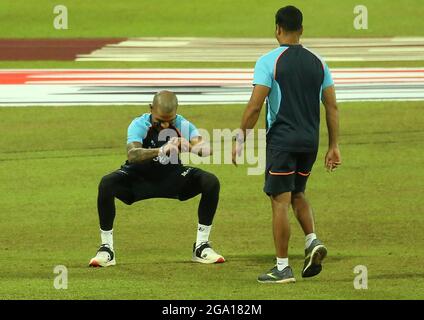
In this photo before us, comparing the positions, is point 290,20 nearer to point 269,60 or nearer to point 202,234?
point 269,60

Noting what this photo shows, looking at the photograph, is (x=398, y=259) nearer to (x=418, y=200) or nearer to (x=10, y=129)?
(x=418, y=200)

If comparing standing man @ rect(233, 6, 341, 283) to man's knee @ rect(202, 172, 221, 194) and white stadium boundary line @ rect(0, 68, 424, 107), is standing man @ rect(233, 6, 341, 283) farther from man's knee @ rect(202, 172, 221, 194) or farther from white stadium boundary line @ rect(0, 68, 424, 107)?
white stadium boundary line @ rect(0, 68, 424, 107)

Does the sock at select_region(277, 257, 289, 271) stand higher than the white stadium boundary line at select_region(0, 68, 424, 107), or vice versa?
the white stadium boundary line at select_region(0, 68, 424, 107)

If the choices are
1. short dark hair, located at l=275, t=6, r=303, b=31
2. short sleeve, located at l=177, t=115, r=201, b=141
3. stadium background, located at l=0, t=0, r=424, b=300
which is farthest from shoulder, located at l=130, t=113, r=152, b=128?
short dark hair, located at l=275, t=6, r=303, b=31

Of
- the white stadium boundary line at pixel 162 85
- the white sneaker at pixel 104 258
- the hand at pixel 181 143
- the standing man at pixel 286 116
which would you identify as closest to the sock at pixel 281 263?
the standing man at pixel 286 116

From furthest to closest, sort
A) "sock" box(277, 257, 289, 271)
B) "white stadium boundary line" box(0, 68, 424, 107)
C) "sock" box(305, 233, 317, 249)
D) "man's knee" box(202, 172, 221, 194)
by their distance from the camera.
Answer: "white stadium boundary line" box(0, 68, 424, 107), "man's knee" box(202, 172, 221, 194), "sock" box(305, 233, 317, 249), "sock" box(277, 257, 289, 271)

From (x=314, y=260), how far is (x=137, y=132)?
2055 mm

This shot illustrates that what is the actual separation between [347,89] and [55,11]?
15118 mm

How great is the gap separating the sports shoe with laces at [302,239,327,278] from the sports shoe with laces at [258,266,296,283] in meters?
0.11

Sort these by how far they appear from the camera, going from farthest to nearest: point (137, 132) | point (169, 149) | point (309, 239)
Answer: point (137, 132) < point (169, 149) < point (309, 239)

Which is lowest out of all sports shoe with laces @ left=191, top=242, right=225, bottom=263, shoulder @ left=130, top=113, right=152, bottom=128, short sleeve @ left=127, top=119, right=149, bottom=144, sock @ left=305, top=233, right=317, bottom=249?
sports shoe with laces @ left=191, top=242, right=225, bottom=263

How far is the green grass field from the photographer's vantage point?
10422 millimetres

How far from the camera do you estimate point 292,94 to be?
10523 mm

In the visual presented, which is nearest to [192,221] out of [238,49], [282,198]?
[282,198]
